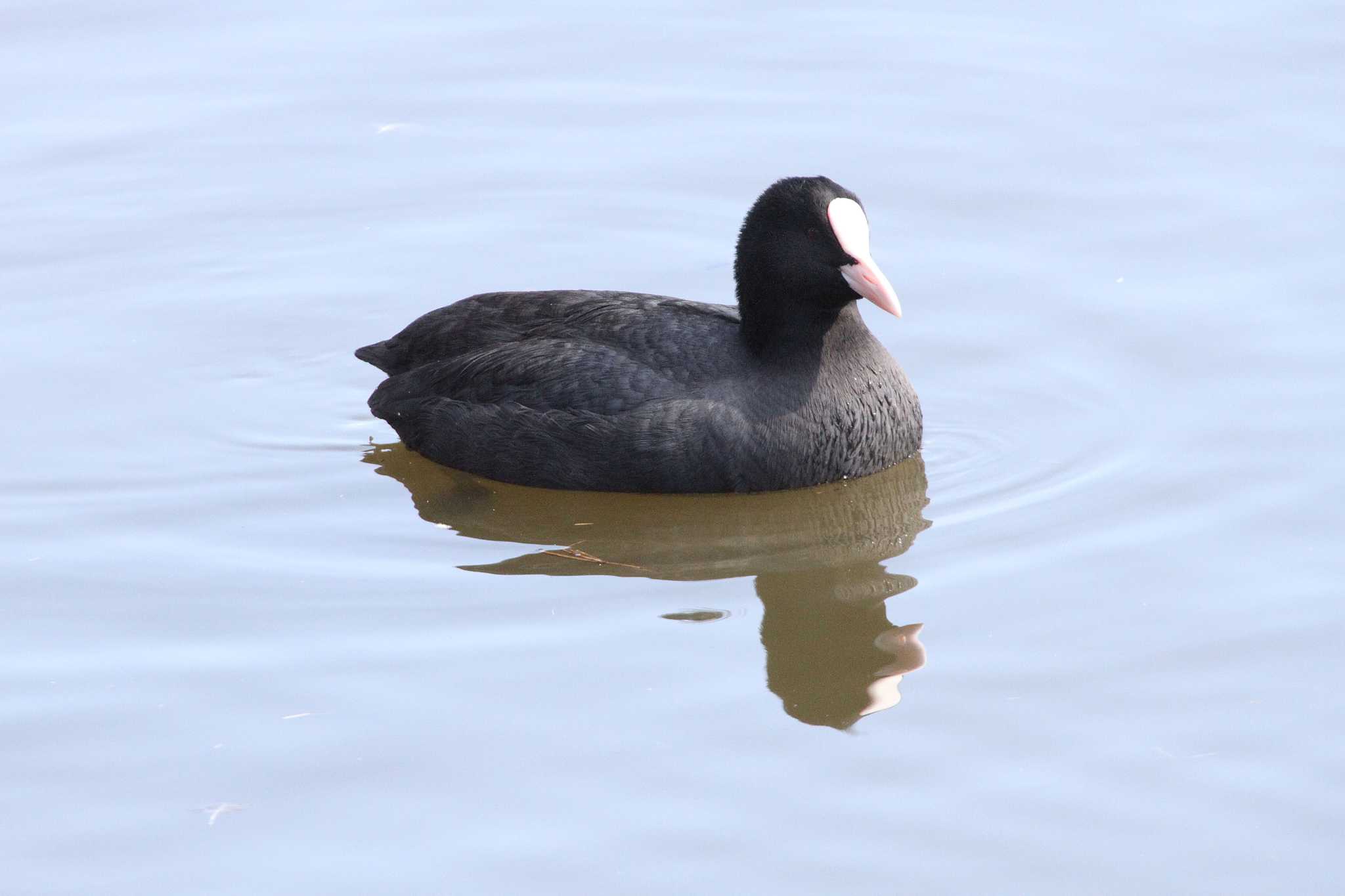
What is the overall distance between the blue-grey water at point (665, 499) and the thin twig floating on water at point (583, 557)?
1cm

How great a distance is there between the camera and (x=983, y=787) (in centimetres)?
576

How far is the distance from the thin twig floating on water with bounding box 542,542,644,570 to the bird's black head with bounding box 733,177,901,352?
1.21m

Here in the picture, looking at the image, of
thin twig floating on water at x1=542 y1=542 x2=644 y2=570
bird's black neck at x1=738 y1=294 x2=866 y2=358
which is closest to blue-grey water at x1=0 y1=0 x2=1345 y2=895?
thin twig floating on water at x1=542 y1=542 x2=644 y2=570

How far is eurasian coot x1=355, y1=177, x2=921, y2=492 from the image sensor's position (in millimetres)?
7801

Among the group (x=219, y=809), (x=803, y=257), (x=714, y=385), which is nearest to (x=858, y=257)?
(x=803, y=257)

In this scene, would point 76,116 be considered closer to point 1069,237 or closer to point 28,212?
point 28,212

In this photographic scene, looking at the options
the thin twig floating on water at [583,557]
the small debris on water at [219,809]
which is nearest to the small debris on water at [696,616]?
the thin twig floating on water at [583,557]

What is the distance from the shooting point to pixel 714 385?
7887 millimetres

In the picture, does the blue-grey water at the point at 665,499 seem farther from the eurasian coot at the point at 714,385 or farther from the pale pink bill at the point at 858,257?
the pale pink bill at the point at 858,257

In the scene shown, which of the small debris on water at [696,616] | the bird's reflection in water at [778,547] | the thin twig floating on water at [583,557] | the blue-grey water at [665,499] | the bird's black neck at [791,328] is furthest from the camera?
the bird's black neck at [791,328]

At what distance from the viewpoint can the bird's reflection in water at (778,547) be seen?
6.60 meters

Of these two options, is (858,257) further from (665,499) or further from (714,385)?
(665,499)

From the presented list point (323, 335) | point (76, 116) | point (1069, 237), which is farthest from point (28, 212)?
point (1069, 237)

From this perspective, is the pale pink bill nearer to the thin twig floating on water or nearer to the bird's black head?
the bird's black head
